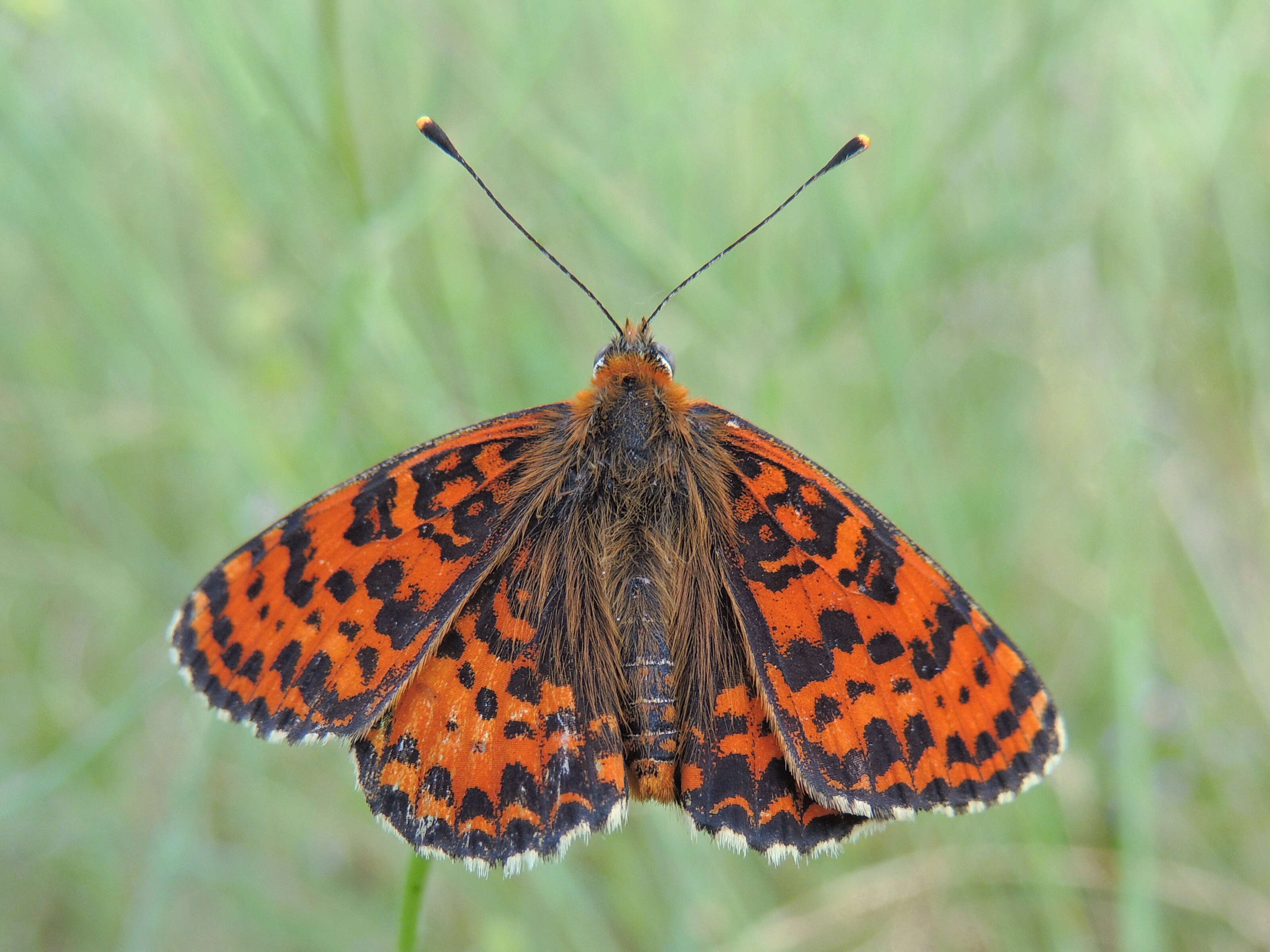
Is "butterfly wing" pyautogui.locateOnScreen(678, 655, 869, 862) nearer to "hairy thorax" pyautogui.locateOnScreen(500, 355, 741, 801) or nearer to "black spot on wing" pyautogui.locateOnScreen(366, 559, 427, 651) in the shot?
"hairy thorax" pyautogui.locateOnScreen(500, 355, 741, 801)

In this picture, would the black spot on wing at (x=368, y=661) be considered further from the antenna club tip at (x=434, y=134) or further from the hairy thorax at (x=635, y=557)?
the antenna club tip at (x=434, y=134)

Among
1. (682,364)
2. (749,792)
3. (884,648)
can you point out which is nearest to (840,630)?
(884,648)

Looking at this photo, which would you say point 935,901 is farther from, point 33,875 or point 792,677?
point 33,875

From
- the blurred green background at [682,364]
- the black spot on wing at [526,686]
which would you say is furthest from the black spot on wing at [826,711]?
the blurred green background at [682,364]

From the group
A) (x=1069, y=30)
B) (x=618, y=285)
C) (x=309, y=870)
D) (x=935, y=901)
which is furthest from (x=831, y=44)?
(x=309, y=870)

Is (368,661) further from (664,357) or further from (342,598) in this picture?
(664,357)
